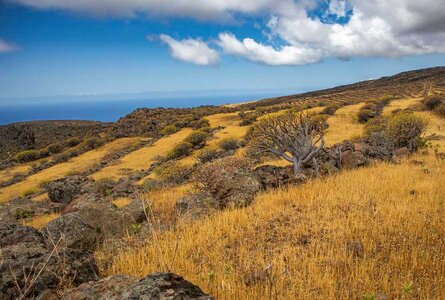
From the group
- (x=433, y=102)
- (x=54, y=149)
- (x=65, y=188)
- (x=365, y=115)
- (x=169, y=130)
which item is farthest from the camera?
(x=169, y=130)

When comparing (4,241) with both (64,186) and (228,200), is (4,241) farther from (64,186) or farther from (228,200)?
(64,186)

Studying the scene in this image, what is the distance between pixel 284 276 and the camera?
3789mm

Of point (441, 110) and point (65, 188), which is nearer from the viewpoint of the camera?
point (65, 188)

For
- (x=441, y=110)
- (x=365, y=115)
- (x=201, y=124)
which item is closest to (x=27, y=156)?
(x=201, y=124)

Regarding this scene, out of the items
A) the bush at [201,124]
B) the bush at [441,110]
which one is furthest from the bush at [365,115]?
the bush at [201,124]

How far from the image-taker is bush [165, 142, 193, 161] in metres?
32.4

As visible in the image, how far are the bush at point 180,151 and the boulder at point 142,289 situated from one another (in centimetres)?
2966

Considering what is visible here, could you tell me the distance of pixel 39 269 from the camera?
3201 mm

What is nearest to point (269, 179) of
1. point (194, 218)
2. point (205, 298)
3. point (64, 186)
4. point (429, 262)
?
point (194, 218)

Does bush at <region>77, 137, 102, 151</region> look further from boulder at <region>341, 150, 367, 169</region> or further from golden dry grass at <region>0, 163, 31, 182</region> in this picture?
boulder at <region>341, 150, 367, 169</region>

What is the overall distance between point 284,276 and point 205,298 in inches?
66.3

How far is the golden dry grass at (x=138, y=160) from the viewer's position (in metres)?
29.6

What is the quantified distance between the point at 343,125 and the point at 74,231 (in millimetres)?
35013

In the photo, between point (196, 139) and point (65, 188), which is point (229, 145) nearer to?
point (196, 139)
